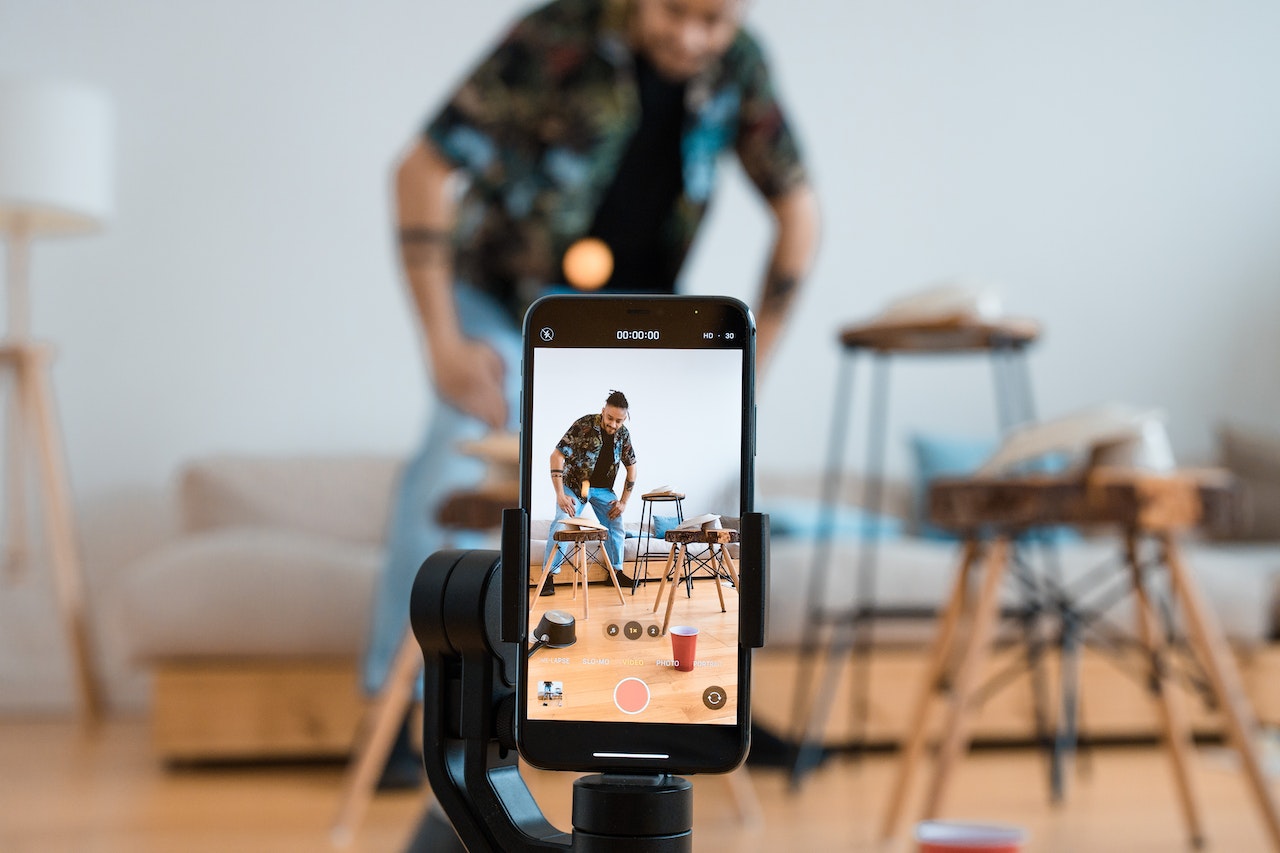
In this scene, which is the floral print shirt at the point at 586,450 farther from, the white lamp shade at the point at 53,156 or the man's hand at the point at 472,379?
the white lamp shade at the point at 53,156

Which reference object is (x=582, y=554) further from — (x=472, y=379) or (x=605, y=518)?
(x=472, y=379)

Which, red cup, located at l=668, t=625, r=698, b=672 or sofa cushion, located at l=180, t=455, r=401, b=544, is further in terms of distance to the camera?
sofa cushion, located at l=180, t=455, r=401, b=544

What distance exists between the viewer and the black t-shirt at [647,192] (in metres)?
1.84

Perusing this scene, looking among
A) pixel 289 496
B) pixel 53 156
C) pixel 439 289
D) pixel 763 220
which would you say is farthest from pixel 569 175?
pixel 763 220

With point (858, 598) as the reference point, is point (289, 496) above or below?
above

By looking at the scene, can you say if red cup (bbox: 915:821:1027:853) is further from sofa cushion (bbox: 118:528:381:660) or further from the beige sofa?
sofa cushion (bbox: 118:528:381:660)

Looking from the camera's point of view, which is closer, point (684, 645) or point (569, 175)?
point (684, 645)

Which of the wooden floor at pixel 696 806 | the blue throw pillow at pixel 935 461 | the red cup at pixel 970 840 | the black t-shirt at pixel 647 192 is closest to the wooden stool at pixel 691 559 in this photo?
the red cup at pixel 970 840

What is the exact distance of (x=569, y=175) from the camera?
1.84 m

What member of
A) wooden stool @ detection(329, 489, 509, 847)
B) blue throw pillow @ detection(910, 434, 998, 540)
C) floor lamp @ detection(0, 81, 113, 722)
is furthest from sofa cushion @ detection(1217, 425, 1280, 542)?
floor lamp @ detection(0, 81, 113, 722)

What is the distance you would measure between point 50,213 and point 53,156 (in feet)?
0.45

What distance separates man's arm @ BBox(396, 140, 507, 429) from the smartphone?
109cm

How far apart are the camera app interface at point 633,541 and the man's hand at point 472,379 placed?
110cm

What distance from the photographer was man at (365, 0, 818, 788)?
170 cm
